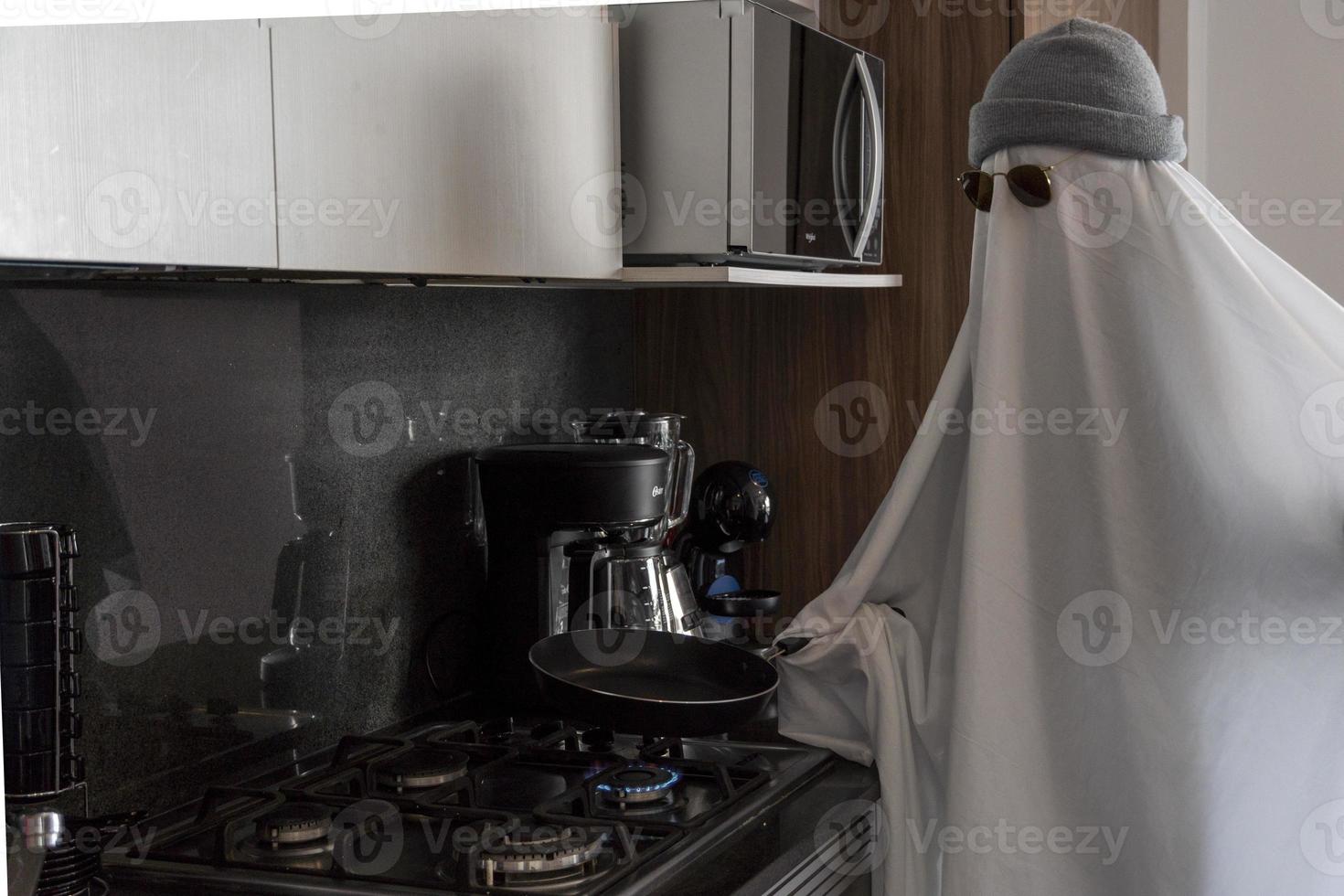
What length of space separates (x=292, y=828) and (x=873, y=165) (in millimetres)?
1192

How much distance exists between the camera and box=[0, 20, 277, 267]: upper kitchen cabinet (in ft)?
2.47

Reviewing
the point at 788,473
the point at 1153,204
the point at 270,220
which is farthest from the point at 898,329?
the point at 270,220

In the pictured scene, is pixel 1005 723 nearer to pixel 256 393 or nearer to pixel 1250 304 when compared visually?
pixel 1250 304

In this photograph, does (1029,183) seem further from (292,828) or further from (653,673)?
(292,828)

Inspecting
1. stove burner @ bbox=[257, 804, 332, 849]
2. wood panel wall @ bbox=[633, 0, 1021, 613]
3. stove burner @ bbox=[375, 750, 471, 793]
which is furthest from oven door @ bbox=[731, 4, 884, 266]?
stove burner @ bbox=[257, 804, 332, 849]

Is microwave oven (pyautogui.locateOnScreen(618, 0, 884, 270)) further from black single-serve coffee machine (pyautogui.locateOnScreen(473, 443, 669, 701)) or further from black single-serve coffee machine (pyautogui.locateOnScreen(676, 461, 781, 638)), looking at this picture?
black single-serve coffee machine (pyautogui.locateOnScreen(676, 461, 781, 638))

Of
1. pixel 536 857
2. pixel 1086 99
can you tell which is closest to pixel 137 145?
pixel 536 857

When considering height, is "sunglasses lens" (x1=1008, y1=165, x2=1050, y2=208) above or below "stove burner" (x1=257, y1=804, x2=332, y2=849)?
above

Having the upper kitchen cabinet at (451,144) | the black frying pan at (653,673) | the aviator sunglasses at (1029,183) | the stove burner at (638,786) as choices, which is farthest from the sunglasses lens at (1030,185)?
the stove burner at (638,786)

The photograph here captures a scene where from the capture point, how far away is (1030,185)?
1321mm

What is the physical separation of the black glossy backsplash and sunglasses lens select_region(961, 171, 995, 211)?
0.73 meters

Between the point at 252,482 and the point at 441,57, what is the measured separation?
0.54 meters

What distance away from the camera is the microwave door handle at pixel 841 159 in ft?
5.91

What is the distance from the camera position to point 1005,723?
1334 millimetres
